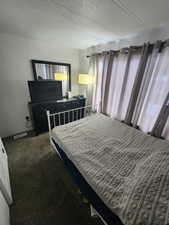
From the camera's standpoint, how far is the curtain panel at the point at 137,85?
1671 mm

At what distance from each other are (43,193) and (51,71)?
2.72 metres

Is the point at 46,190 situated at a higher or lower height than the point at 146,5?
lower

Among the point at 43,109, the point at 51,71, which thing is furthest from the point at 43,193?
the point at 51,71

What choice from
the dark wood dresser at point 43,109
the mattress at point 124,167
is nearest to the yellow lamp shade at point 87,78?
the dark wood dresser at point 43,109

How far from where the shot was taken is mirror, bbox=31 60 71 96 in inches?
101

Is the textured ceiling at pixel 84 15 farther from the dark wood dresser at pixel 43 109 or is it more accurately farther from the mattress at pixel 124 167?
the mattress at pixel 124 167

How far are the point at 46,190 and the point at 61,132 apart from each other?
85 cm

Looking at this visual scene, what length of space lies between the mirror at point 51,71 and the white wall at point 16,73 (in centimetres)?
12

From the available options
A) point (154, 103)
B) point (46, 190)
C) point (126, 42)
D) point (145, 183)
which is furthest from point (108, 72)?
point (46, 190)

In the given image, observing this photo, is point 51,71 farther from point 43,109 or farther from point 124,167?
point 124,167

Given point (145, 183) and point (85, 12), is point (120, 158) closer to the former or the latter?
point (145, 183)

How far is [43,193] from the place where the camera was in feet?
4.55

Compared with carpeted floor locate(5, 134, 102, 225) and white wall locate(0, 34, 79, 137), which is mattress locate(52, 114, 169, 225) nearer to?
carpeted floor locate(5, 134, 102, 225)

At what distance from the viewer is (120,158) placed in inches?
48.9
